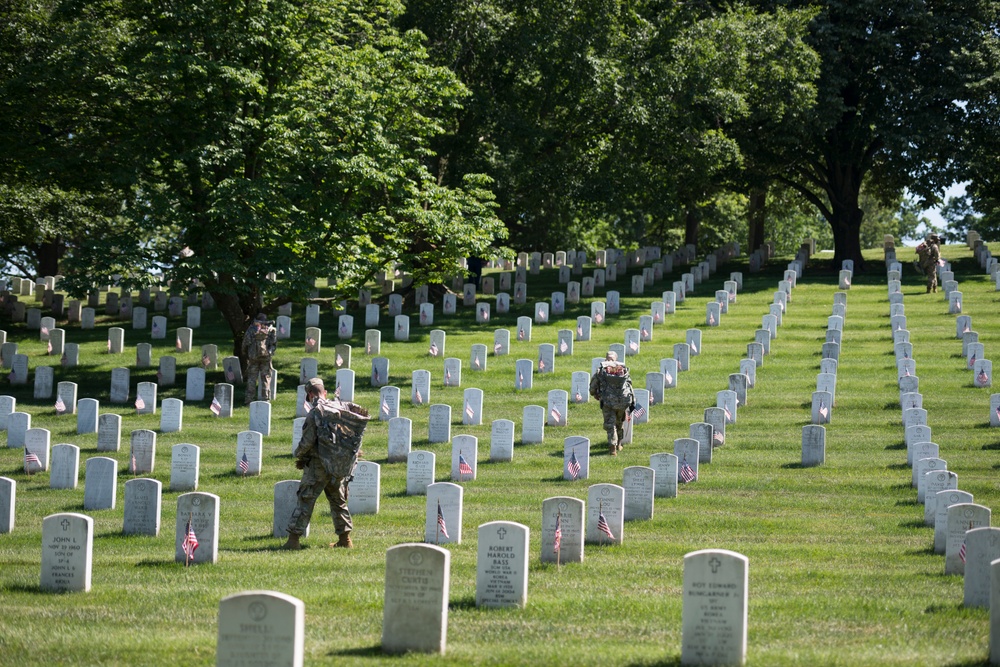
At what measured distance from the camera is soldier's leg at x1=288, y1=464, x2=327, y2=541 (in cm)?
1255

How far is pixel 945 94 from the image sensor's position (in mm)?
36656

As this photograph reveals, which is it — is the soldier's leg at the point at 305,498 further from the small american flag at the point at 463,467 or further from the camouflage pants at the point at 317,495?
the small american flag at the point at 463,467

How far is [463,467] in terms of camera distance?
17.2 m

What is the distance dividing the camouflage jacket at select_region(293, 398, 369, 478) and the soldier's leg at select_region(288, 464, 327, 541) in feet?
0.59

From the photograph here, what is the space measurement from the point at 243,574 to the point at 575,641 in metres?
3.86

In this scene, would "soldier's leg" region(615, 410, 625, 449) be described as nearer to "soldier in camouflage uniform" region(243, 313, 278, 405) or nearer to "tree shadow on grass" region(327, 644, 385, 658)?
"soldier in camouflage uniform" region(243, 313, 278, 405)

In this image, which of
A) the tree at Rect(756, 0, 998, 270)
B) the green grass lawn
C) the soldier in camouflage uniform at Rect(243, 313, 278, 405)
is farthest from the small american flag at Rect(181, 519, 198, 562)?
the tree at Rect(756, 0, 998, 270)

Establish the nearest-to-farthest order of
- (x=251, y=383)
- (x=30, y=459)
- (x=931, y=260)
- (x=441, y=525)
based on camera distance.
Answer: (x=441, y=525), (x=30, y=459), (x=251, y=383), (x=931, y=260)

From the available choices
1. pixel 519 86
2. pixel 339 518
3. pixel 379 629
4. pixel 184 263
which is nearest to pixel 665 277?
pixel 519 86

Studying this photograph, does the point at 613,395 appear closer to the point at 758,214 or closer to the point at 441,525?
the point at 441,525

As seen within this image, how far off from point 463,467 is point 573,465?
5.26 ft

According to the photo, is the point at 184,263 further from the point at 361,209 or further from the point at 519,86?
the point at 519,86

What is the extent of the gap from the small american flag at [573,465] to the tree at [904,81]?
23390 millimetres

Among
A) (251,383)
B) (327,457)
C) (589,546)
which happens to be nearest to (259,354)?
(251,383)
